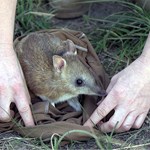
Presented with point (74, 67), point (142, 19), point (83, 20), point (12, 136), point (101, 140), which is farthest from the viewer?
point (83, 20)

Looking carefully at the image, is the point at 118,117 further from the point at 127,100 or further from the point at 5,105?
the point at 5,105

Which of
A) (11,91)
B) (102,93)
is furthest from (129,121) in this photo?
(11,91)

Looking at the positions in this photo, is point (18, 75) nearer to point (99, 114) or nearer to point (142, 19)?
point (99, 114)

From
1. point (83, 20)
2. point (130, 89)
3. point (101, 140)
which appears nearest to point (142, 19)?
point (83, 20)

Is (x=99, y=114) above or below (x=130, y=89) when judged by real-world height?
below

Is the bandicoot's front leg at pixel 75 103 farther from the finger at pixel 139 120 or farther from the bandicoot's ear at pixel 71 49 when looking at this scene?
the finger at pixel 139 120

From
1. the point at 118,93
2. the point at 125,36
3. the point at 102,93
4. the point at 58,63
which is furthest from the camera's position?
the point at 125,36

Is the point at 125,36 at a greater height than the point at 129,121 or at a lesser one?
greater

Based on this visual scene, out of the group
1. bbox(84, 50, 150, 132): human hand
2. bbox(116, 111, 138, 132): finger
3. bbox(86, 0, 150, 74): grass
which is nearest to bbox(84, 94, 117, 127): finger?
bbox(84, 50, 150, 132): human hand
